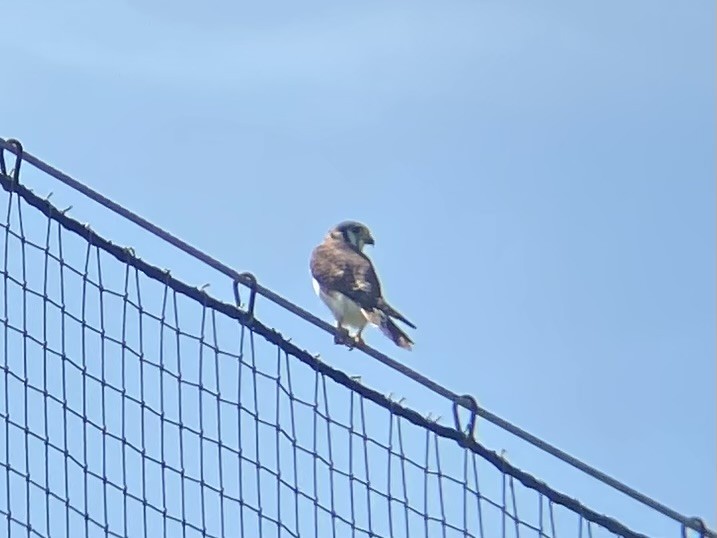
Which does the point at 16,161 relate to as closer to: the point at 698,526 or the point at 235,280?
the point at 235,280

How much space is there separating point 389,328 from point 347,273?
2.07 feet

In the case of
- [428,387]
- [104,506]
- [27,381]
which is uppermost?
[428,387]

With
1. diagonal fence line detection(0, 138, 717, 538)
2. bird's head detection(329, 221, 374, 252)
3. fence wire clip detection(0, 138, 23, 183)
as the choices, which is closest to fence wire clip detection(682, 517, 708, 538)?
diagonal fence line detection(0, 138, 717, 538)

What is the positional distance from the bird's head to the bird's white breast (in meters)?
0.97

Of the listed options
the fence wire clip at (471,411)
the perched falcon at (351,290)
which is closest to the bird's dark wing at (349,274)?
the perched falcon at (351,290)

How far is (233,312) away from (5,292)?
1.88ft

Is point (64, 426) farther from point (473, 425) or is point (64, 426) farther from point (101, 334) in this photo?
point (473, 425)

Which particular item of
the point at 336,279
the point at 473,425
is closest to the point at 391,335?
the point at 336,279

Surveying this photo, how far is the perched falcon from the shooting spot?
6789mm

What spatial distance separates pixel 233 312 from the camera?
3941 mm

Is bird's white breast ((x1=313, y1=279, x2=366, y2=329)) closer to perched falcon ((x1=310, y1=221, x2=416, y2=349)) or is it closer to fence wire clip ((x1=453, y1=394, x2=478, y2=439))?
perched falcon ((x1=310, y1=221, x2=416, y2=349))

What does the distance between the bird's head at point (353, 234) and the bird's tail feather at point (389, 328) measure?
136 centimetres

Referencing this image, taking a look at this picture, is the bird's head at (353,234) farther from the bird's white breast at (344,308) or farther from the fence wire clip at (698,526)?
the fence wire clip at (698,526)

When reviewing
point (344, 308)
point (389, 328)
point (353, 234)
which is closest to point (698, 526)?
point (389, 328)
